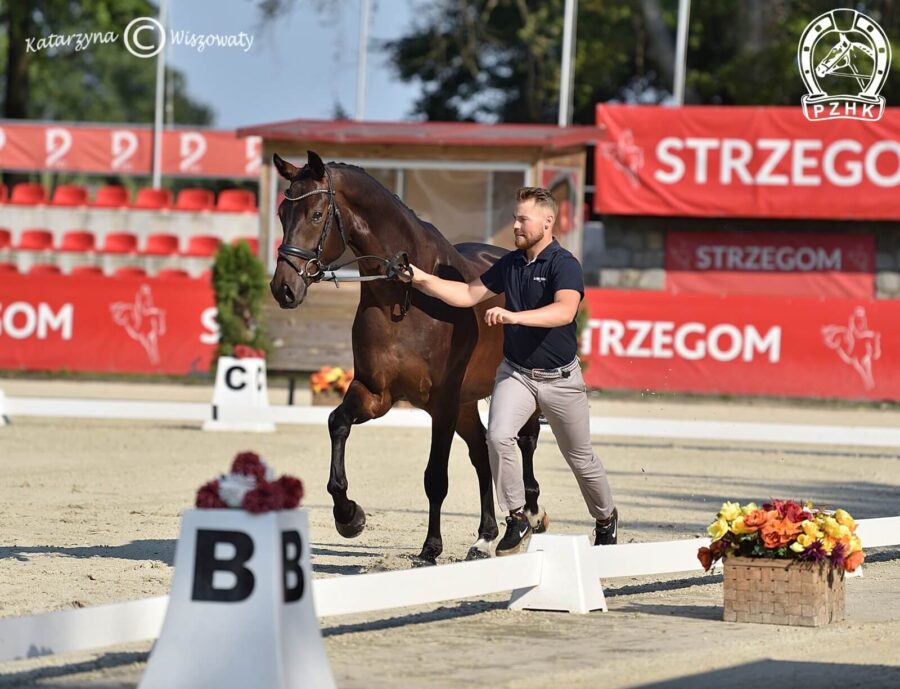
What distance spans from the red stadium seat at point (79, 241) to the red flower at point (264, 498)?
2602 centimetres

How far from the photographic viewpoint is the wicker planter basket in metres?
7.05

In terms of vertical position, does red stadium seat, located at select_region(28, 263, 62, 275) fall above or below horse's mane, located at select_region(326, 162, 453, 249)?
above

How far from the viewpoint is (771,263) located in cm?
2677

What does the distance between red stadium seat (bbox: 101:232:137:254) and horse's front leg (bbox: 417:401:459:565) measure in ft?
73.7

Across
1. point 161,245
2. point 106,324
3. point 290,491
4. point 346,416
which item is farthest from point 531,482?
point 161,245

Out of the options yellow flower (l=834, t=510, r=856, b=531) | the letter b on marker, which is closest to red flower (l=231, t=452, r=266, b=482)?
the letter b on marker

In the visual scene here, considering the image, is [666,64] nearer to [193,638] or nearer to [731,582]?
[731,582]

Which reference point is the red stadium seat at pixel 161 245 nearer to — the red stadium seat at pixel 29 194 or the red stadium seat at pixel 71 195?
the red stadium seat at pixel 71 195

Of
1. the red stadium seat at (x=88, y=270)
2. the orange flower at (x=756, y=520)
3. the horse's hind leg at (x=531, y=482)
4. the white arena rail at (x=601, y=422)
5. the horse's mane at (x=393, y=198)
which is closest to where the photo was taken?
the orange flower at (x=756, y=520)

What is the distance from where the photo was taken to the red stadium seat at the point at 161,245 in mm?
30344

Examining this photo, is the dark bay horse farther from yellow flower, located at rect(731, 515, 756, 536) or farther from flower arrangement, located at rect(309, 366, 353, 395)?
flower arrangement, located at rect(309, 366, 353, 395)

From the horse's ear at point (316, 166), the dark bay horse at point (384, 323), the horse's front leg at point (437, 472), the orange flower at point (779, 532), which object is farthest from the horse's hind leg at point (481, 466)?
the orange flower at point (779, 532)

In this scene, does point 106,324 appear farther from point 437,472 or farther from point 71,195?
point 437,472

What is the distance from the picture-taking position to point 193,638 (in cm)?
505
